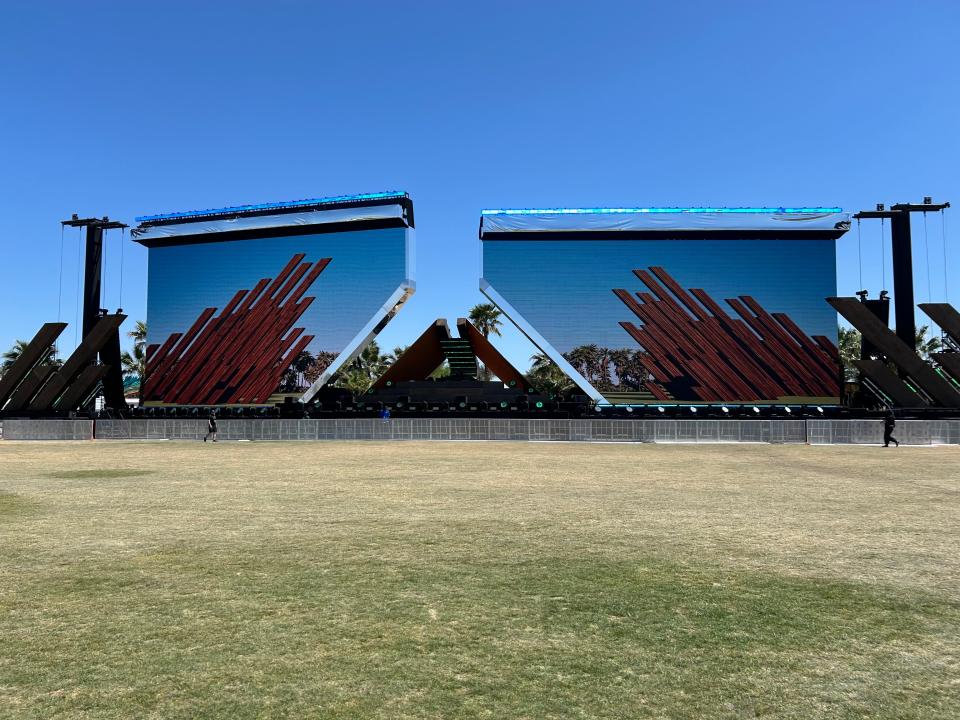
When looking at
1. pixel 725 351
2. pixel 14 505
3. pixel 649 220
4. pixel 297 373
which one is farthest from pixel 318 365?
pixel 14 505

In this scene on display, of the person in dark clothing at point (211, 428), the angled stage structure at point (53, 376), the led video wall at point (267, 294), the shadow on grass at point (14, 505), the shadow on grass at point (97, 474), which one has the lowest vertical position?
the shadow on grass at point (97, 474)

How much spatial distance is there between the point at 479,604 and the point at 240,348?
2151 inches

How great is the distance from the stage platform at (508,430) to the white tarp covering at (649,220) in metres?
28.1

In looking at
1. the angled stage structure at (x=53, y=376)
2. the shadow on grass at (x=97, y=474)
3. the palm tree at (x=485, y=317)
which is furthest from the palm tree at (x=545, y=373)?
the shadow on grass at (x=97, y=474)

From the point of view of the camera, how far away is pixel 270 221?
5675 cm

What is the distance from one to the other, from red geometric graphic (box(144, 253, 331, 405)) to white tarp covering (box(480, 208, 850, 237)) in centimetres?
1622

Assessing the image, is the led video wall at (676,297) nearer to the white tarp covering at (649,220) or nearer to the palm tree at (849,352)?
the white tarp covering at (649,220)

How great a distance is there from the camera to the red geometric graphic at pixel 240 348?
5547cm

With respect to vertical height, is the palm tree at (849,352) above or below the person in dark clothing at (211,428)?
above

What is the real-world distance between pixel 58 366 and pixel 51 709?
52.7 metres

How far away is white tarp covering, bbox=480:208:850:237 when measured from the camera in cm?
5222

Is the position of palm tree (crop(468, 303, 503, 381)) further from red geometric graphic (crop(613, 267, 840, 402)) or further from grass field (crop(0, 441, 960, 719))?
grass field (crop(0, 441, 960, 719))

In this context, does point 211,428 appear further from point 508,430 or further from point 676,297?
point 676,297

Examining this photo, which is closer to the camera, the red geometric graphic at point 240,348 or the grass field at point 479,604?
the grass field at point 479,604
